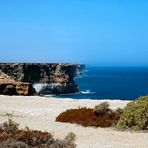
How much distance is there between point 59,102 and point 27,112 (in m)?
3.93

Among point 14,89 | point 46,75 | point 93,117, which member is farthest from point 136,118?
point 46,75

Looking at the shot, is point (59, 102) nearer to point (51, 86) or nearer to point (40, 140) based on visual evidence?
point (40, 140)

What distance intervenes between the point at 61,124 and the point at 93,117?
2.15 metres

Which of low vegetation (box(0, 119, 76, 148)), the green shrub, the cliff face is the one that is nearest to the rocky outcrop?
the green shrub

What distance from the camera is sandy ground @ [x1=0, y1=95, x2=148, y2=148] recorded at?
50.8ft

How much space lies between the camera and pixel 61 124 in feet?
62.8

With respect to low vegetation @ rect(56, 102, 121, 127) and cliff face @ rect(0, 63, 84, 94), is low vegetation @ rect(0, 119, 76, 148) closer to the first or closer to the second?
low vegetation @ rect(56, 102, 121, 127)

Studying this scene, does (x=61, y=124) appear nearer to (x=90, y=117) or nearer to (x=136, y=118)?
(x=90, y=117)

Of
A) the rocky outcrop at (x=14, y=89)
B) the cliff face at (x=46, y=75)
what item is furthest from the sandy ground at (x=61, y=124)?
the cliff face at (x=46, y=75)

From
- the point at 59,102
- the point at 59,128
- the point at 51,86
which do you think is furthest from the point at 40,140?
the point at 51,86

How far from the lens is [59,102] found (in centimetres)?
2783

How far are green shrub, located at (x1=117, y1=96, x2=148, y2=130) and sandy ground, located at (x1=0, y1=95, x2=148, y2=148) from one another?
1.95ft

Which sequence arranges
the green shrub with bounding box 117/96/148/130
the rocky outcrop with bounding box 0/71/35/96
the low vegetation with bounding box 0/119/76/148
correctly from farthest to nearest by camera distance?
the rocky outcrop with bounding box 0/71/35/96, the green shrub with bounding box 117/96/148/130, the low vegetation with bounding box 0/119/76/148

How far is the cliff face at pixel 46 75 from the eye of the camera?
136875 mm
